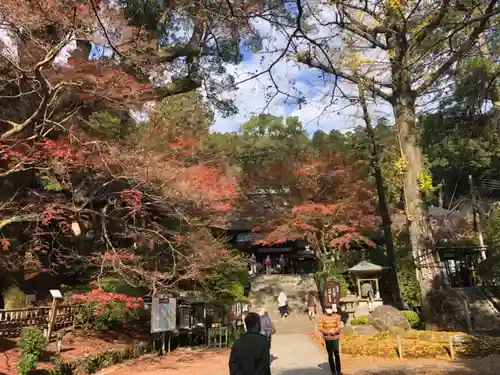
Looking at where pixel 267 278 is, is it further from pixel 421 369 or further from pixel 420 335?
pixel 421 369

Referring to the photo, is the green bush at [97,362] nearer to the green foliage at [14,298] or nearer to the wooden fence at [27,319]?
the wooden fence at [27,319]

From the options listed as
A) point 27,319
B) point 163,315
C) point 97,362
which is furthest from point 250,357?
point 27,319

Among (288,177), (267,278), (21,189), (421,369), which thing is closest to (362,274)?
(288,177)

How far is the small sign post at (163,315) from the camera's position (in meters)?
11.4

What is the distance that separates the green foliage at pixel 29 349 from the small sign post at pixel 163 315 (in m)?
3.03

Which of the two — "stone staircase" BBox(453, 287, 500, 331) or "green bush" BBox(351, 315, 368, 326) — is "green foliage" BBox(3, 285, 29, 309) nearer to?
"green bush" BBox(351, 315, 368, 326)

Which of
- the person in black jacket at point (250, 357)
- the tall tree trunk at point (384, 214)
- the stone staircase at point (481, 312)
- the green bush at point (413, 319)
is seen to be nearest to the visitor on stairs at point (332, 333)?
the person in black jacket at point (250, 357)

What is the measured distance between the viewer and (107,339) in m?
12.5

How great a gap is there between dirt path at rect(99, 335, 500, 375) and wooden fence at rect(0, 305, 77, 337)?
93.5 inches

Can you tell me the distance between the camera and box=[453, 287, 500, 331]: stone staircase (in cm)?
1434

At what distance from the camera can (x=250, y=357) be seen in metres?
3.69

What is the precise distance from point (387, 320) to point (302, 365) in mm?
4394

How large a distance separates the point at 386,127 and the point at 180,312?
1372 cm

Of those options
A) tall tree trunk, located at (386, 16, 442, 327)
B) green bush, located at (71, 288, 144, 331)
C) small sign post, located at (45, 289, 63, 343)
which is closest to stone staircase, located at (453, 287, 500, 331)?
tall tree trunk, located at (386, 16, 442, 327)
